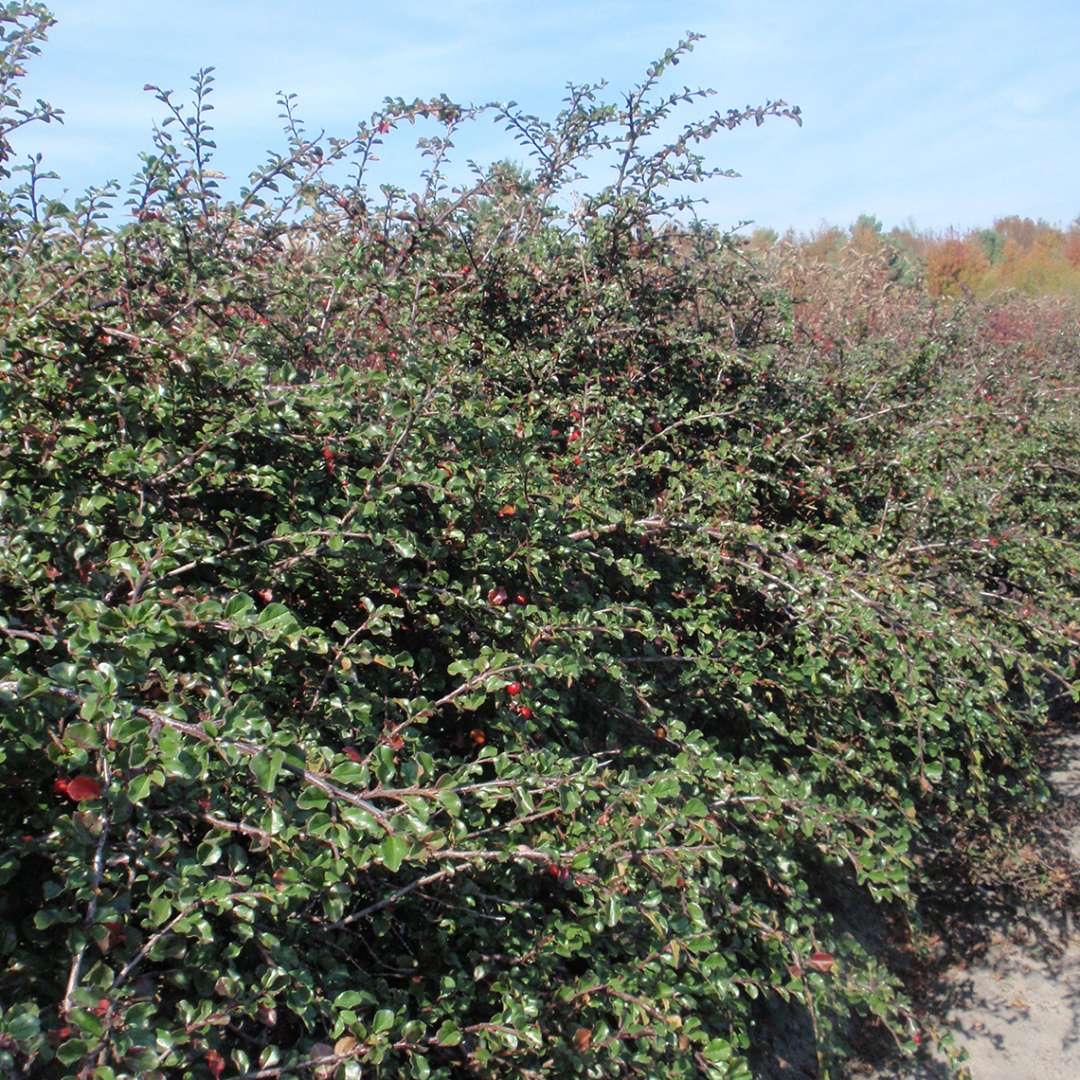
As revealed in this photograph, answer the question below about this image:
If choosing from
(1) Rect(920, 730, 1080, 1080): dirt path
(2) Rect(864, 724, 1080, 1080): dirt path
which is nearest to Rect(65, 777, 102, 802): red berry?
(2) Rect(864, 724, 1080, 1080): dirt path

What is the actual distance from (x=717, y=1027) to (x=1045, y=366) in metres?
6.79

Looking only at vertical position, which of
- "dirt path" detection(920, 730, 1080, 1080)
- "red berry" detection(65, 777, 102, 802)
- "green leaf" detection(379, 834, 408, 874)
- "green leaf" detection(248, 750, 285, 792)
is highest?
"green leaf" detection(248, 750, 285, 792)

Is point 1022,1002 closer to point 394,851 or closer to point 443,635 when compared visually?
point 443,635

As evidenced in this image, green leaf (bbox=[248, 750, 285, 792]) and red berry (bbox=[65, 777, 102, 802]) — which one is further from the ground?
green leaf (bbox=[248, 750, 285, 792])

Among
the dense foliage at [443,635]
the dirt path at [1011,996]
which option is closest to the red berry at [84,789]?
the dense foliage at [443,635]

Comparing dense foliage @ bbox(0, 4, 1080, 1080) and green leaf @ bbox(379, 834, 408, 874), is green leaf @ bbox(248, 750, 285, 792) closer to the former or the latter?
dense foliage @ bbox(0, 4, 1080, 1080)

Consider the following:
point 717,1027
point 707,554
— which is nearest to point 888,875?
point 717,1027

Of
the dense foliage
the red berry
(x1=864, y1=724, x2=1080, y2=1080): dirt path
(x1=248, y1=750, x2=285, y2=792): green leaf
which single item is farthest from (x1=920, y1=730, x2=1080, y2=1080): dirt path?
the red berry

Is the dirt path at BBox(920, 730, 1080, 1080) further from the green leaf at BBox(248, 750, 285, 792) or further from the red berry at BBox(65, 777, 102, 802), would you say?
the red berry at BBox(65, 777, 102, 802)

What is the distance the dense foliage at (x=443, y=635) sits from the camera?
1.41m

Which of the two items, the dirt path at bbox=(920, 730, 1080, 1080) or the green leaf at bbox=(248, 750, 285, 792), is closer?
the green leaf at bbox=(248, 750, 285, 792)

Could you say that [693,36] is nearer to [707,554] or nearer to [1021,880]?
[707,554]

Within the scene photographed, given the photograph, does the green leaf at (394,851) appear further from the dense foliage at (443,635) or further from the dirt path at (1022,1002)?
the dirt path at (1022,1002)

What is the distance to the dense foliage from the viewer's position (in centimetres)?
141
